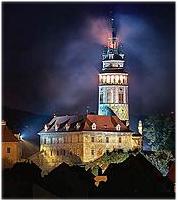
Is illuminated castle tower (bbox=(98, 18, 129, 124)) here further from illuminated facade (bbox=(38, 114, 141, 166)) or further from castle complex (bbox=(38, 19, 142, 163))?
illuminated facade (bbox=(38, 114, 141, 166))

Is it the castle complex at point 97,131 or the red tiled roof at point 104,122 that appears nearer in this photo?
the castle complex at point 97,131

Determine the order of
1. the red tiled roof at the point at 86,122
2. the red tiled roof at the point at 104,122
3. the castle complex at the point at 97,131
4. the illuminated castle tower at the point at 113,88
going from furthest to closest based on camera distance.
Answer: the illuminated castle tower at the point at 113,88, the red tiled roof at the point at 104,122, the red tiled roof at the point at 86,122, the castle complex at the point at 97,131

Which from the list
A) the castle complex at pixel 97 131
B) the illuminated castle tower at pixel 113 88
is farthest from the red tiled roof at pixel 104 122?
the illuminated castle tower at pixel 113 88

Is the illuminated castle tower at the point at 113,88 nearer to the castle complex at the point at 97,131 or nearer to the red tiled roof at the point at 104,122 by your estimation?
the castle complex at the point at 97,131

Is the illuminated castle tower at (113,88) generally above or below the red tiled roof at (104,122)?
above

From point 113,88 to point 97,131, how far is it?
2.61 metres

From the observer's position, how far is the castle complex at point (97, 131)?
22812 mm

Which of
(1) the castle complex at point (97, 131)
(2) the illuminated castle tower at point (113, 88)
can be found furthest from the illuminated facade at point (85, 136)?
(2) the illuminated castle tower at point (113, 88)

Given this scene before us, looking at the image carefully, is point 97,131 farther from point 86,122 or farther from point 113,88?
point 113,88

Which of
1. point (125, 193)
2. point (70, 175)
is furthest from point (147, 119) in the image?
point (125, 193)

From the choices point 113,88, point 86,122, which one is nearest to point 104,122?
point 86,122

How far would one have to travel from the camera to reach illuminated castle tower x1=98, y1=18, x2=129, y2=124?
24938mm

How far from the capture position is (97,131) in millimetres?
23672

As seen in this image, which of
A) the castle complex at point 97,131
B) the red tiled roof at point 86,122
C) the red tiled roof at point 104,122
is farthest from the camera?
the red tiled roof at point 104,122
